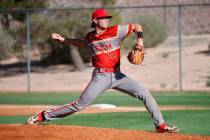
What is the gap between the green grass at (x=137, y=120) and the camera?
11.4 metres

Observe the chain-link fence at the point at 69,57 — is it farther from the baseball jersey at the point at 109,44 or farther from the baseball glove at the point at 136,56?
the baseball jersey at the point at 109,44

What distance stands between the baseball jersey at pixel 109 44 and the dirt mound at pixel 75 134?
42.8 inches

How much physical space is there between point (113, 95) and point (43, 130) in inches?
508

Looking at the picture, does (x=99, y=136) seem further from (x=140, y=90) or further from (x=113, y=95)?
(x=113, y=95)

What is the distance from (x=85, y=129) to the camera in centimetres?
977

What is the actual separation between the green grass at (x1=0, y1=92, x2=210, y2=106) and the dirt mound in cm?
858

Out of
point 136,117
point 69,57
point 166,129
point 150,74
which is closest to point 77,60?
point 69,57

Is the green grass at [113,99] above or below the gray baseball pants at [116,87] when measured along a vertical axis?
below

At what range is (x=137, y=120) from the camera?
12.8 metres

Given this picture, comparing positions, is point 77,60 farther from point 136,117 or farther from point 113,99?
point 136,117

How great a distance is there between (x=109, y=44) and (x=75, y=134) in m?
1.55

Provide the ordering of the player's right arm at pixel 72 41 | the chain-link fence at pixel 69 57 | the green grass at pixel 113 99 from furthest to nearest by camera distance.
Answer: the chain-link fence at pixel 69 57, the green grass at pixel 113 99, the player's right arm at pixel 72 41

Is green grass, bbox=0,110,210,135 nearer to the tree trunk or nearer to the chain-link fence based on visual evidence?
the chain-link fence

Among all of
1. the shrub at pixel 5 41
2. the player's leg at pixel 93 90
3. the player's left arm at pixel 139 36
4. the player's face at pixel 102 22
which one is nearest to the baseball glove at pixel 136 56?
the player's left arm at pixel 139 36
